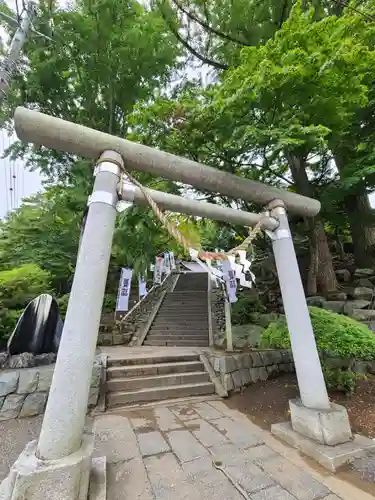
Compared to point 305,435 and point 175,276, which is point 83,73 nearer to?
point 305,435

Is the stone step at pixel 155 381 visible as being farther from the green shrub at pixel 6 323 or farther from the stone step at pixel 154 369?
the green shrub at pixel 6 323

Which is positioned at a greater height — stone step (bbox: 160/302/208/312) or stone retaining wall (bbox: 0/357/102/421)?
stone step (bbox: 160/302/208/312)

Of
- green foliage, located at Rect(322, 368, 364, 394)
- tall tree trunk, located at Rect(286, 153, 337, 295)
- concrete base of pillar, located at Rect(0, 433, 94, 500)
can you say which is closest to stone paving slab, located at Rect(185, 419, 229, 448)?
concrete base of pillar, located at Rect(0, 433, 94, 500)

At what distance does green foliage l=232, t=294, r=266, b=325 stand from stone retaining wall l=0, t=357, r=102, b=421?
229 inches

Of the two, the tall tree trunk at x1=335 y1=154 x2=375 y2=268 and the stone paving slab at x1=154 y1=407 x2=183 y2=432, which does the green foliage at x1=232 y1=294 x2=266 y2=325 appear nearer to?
the tall tree trunk at x1=335 y1=154 x2=375 y2=268

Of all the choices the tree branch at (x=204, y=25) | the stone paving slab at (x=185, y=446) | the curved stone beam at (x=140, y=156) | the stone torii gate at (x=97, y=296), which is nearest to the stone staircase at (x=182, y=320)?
the stone paving slab at (x=185, y=446)

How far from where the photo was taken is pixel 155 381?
5496mm

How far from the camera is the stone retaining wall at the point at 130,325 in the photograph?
8.81 metres

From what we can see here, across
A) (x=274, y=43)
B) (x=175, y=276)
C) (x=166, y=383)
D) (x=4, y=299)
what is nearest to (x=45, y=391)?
(x=166, y=383)

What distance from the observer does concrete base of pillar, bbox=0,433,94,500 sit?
1.90 meters

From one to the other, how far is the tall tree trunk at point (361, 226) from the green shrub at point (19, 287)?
10.3 meters

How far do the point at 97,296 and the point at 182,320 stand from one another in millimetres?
8165

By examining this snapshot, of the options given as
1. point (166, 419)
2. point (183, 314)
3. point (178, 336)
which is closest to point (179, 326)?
point (178, 336)

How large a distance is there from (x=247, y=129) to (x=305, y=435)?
441 cm
